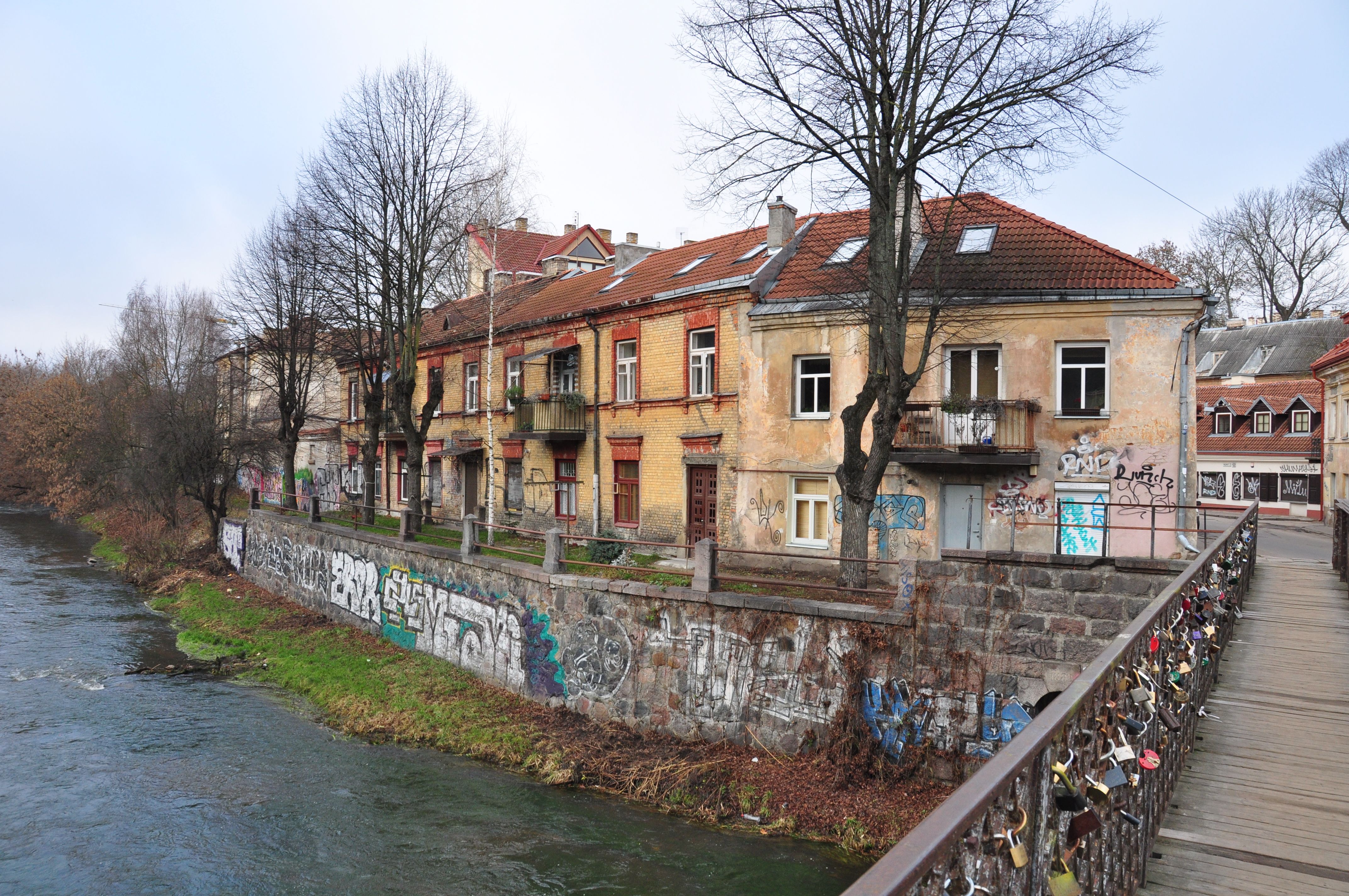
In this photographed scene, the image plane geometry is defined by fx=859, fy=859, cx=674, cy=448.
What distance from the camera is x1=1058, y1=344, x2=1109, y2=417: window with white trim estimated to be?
52.7ft

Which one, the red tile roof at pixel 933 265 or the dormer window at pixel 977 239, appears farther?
the dormer window at pixel 977 239

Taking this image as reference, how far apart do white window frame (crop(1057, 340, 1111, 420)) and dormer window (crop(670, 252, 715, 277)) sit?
9336 millimetres

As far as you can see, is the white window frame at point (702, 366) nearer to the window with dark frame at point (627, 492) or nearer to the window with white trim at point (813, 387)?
the window with white trim at point (813, 387)

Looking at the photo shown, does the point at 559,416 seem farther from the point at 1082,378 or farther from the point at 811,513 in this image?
the point at 1082,378

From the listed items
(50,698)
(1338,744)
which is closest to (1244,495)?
(1338,744)

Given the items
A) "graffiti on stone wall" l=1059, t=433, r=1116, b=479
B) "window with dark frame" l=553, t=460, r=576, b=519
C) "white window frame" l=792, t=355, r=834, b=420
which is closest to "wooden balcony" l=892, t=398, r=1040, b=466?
"graffiti on stone wall" l=1059, t=433, r=1116, b=479

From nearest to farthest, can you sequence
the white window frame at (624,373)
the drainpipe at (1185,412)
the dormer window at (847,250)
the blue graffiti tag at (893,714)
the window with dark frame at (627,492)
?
the blue graffiti tag at (893,714), the drainpipe at (1185,412), the dormer window at (847,250), the window with dark frame at (627,492), the white window frame at (624,373)

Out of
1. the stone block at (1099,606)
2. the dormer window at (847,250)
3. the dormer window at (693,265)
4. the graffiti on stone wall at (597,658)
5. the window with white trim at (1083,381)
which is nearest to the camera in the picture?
the stone block at (1099,606)

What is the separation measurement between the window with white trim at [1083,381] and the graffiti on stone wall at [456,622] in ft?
34.4

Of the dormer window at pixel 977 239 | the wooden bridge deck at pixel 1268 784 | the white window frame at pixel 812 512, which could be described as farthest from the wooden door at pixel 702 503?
the wooden bridge deck at pixel 1268 784

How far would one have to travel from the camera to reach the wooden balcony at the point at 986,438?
16081mm

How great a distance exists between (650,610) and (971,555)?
16.0ft

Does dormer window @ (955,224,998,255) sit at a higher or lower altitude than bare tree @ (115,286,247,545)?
higher

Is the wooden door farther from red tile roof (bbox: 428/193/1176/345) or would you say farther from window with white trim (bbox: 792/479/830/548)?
red tile roof (bbox: 428/193/1176/345)
